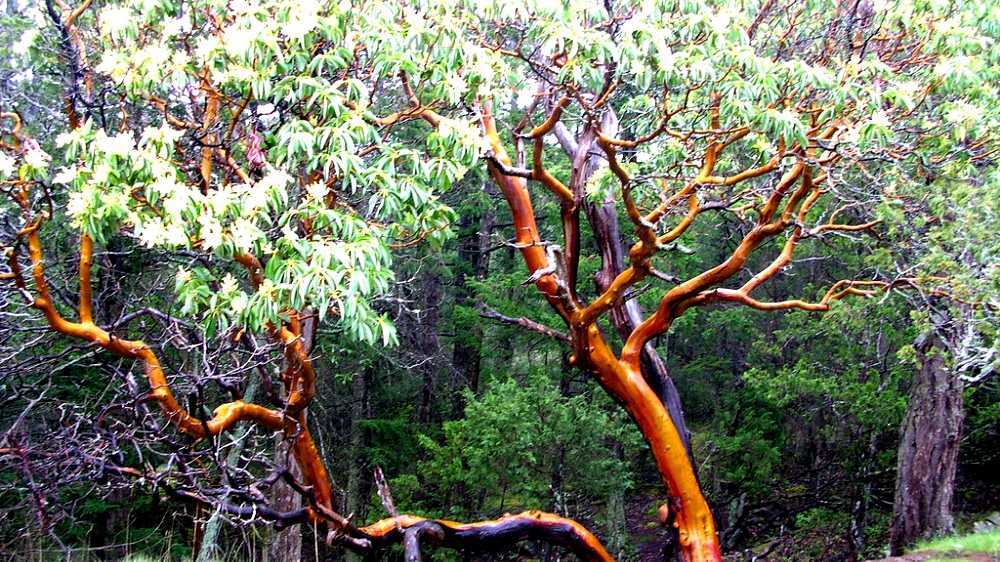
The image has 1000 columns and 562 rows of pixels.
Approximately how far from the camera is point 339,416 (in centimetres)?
1406

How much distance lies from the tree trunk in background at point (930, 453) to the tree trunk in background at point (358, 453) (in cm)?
772

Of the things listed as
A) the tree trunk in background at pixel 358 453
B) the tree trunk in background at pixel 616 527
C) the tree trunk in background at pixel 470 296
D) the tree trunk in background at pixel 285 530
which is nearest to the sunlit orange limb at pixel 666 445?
the tree trunk in background at pixel 616 527

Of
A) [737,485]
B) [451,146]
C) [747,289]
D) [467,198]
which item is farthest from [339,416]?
[451,146]

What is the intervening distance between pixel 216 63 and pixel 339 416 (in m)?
10.3

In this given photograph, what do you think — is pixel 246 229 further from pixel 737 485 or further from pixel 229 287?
pixel 737 485

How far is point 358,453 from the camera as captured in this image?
13.1m

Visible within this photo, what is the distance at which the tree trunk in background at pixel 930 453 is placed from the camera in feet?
27.7

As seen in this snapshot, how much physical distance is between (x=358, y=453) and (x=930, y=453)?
8419 millimetres

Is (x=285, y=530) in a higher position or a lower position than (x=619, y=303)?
lower

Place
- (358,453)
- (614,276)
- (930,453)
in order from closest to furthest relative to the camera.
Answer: (614,276), (930,453), (358,453)

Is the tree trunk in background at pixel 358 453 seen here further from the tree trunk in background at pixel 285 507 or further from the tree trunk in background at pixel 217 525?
the tree trunk in background at pixel 285 507

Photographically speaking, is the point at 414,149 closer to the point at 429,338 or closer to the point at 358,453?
the point at 429,338

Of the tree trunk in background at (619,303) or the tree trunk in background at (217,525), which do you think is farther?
the tree trunk in background at (619,303)

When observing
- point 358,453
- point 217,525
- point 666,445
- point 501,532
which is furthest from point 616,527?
point 217,525
